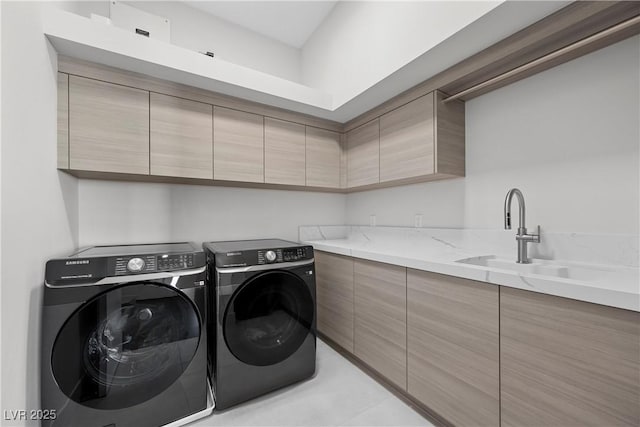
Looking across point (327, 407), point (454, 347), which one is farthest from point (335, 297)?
point (454, 347)

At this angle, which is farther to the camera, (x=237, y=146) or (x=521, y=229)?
(x=237, y=146)

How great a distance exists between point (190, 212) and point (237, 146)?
2.26 ft

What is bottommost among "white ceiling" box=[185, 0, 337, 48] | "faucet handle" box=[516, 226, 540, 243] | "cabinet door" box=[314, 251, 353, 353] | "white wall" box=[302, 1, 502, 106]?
"cabinet door" box=[314, 251, 353, 353]

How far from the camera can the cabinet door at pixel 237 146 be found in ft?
6.35

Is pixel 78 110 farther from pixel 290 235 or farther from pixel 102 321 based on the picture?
pixel 290 235

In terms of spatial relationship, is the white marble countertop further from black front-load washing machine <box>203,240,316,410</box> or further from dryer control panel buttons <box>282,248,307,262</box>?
black front-load washing machine <box>203,240,316,410</box>

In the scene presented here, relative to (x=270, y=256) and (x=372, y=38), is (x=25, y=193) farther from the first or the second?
(x=372, y=38)

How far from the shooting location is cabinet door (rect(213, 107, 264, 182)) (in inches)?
76.2

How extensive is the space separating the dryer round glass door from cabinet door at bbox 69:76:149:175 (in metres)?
1.05

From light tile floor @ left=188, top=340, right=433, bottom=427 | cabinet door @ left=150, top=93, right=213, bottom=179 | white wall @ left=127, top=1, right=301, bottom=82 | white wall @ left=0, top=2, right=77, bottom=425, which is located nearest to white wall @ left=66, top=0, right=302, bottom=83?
white wall @ left=127, top=1, right=301, bottom=82

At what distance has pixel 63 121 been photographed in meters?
1.46

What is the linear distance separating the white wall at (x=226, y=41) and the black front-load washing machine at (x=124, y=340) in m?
2.02

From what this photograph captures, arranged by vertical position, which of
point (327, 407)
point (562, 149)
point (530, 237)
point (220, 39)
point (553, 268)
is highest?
point (220, 39)

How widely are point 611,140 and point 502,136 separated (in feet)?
1.63
